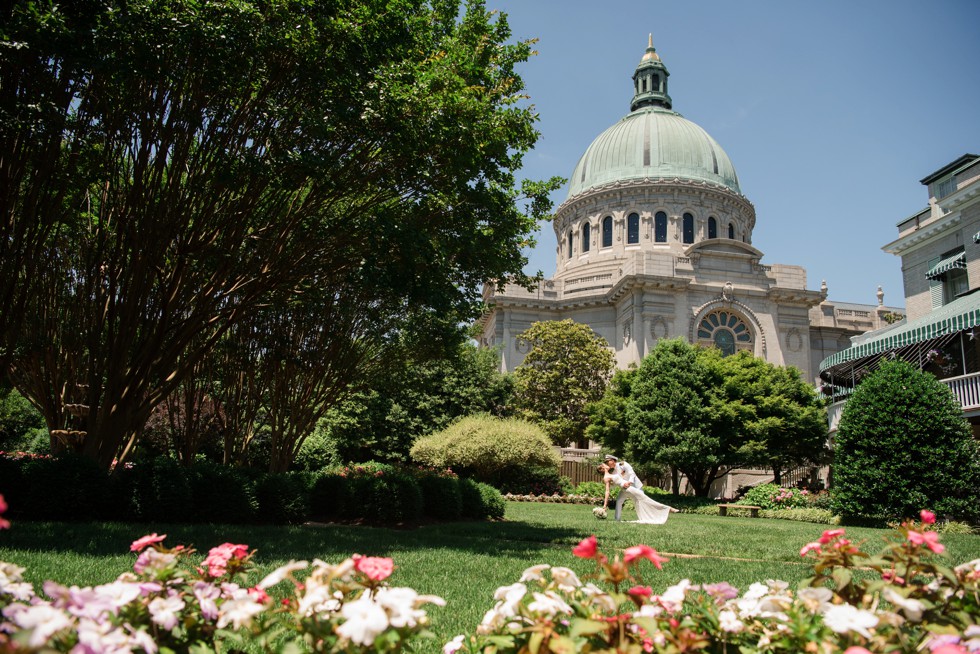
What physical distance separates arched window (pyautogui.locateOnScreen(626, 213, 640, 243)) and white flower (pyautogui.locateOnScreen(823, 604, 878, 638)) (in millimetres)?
61680

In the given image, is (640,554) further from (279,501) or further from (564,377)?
(564,377)

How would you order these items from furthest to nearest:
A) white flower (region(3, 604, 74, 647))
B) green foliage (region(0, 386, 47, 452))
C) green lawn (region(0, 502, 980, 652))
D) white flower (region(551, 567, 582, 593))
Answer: green foliage (region(0, 386, 47, 452)) → green lawn (region(0, 502, 980, 652)) → white flower (region(551, 567, 582, 593)) → white flower (region(3, 604, 74, 647))

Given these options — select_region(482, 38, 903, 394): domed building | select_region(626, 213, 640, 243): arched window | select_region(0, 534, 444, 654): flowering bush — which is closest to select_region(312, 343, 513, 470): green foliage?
select_region(482, 38, 903, 394): domed building

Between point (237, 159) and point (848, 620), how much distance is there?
12.7 meters

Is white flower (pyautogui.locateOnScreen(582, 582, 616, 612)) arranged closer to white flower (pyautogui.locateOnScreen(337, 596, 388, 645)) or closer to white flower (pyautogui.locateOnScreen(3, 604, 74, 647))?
white flower (pyautogui.locateOnScreen(337, 596, 388, 645))

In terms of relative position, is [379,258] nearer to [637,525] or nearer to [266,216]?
[266,216]

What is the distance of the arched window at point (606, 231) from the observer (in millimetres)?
64250

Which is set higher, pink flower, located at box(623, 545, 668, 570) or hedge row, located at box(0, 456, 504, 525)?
pink flower, located at box(623, 545, 668, 570)

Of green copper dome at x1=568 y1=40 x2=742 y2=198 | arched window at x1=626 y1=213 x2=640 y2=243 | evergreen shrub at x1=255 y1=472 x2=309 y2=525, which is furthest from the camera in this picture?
green copper dome at x1=568 y1=40 x2=742 y2=198

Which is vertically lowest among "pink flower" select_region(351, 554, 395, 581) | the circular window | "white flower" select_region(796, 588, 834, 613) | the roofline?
"white flower" select_region(796, 588, 834, 613)

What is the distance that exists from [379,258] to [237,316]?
470cm

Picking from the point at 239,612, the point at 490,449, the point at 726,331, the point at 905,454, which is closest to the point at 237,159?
the point at 239,612

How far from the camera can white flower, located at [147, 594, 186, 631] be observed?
262 centimetres

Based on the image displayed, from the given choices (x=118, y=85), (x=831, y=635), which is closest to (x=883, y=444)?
(x=831, y=635)
